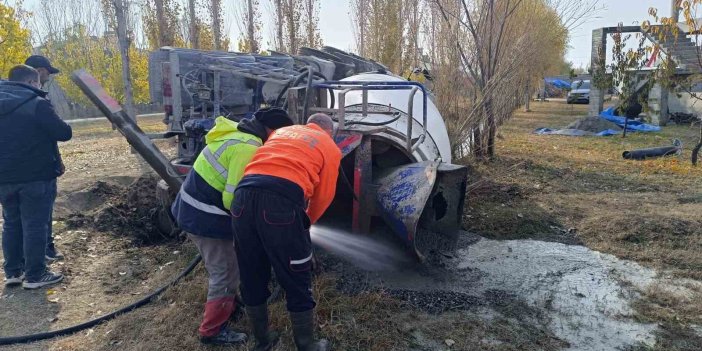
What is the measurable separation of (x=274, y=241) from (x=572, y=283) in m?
2.69

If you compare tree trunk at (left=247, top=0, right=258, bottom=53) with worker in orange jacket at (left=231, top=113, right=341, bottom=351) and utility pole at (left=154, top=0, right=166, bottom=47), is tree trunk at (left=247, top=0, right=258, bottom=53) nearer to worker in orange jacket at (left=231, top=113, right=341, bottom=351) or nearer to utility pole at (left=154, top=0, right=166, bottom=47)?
utility pole at (left=154, top=0, right=166, bottom=47)

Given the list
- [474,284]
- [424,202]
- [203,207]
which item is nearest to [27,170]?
[203,207]

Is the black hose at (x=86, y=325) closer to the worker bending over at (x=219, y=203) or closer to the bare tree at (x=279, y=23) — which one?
the worker bending over at (x=219, y=203)

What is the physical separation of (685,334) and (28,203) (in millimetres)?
4890

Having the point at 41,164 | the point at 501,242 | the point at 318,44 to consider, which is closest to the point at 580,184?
A: the point at 501,242

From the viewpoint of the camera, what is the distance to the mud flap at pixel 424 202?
388 cm

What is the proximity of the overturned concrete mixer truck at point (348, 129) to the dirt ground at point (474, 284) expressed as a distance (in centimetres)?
41

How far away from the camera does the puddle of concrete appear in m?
3.34

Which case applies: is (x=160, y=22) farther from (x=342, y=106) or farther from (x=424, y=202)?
(x=424, y=202)

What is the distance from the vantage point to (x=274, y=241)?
2.72 m

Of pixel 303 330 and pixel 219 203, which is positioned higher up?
pixel 219 203

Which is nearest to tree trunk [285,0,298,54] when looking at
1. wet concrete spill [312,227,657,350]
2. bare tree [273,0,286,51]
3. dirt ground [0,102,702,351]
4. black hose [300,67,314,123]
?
bare tree [273,0,286,51]

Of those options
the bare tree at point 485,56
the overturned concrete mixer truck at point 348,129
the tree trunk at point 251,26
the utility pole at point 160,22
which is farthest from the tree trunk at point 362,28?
the overturned concrete mixer truck at point 348,129

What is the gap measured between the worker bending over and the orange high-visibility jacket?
148 mm
